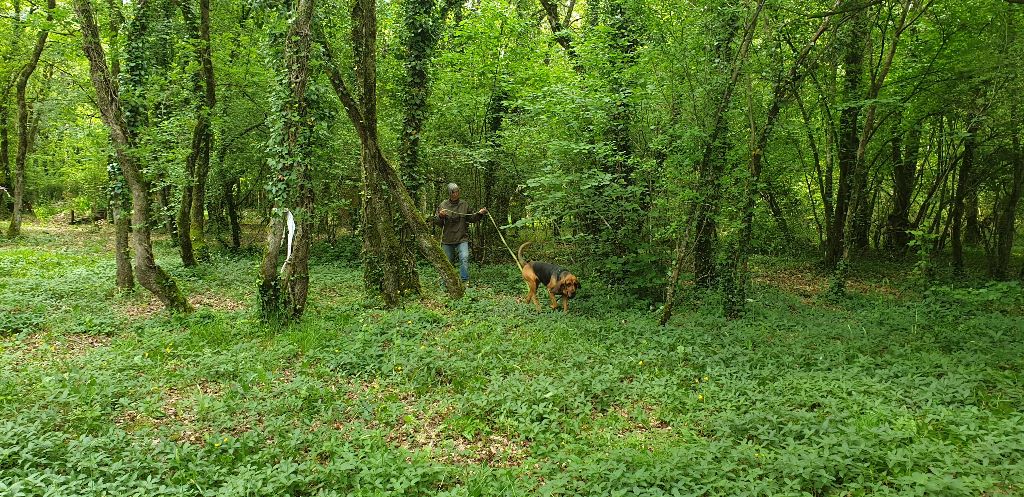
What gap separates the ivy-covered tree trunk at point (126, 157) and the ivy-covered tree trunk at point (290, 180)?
1.79 meters

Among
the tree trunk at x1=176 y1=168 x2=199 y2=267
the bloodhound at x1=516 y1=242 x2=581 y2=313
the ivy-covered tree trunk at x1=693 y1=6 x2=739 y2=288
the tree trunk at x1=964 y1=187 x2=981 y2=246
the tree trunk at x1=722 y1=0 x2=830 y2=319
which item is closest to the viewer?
the ivy-covered tree trunk at x1=693 y1=6 x2=739 y2=288

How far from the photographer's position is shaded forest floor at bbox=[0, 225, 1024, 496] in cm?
373

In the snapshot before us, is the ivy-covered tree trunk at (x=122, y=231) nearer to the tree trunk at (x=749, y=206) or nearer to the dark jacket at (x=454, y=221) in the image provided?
the dark jacket at (x=454, y=221)

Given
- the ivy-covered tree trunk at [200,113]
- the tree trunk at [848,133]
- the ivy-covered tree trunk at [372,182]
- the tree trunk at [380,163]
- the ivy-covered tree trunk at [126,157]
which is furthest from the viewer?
the ivy-covered tree trunk at [200,113]

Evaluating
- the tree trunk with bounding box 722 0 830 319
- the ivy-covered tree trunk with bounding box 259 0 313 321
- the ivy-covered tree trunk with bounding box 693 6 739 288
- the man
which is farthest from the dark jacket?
the tree trunk with bounding box 722 0 830 319

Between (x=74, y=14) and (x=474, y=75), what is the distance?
23.6 feet

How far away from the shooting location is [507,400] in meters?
5.16

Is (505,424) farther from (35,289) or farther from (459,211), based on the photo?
(35,289)

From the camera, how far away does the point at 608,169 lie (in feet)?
33.8

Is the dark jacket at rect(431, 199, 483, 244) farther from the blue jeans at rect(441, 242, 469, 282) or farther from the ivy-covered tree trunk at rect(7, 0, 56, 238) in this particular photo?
the ivy-covered tree trunk at rect(7, 0, 56, 238)

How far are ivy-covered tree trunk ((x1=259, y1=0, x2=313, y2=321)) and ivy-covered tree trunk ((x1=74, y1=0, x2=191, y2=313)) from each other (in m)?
1.79

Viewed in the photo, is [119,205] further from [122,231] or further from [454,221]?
[454,221]

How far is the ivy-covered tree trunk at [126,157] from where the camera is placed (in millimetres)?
7234

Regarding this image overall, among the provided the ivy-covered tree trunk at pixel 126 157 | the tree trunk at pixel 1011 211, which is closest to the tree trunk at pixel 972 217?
the tree trunk at pixel 1011 211
